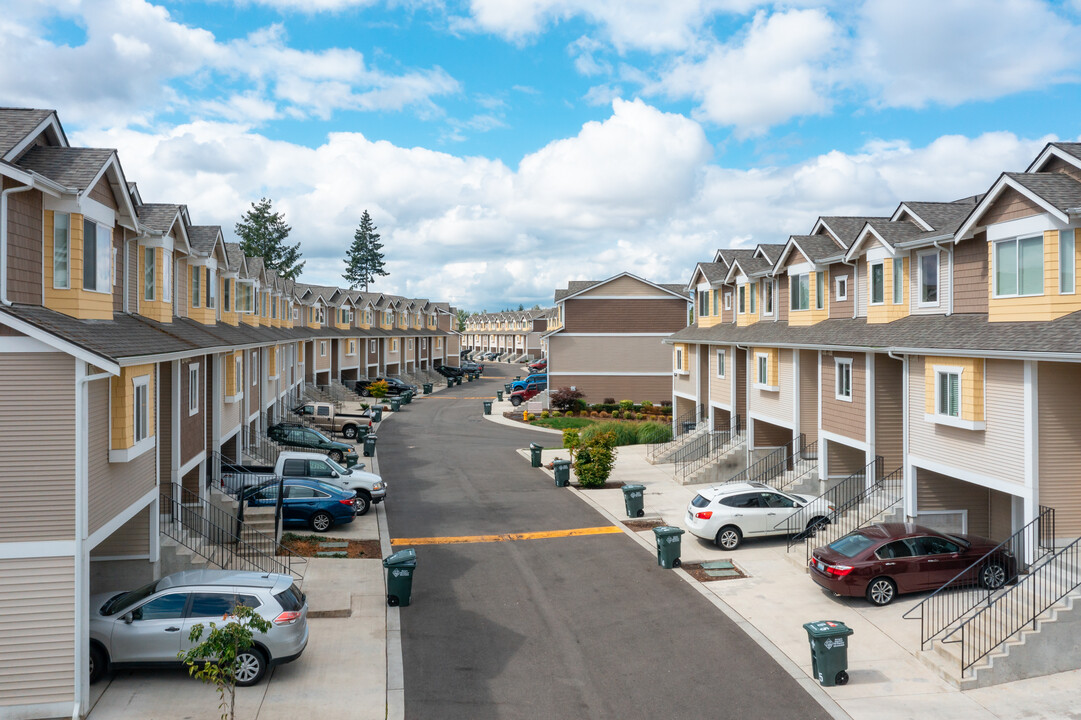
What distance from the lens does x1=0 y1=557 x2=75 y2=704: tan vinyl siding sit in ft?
33.7

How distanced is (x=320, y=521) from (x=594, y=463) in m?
10.3

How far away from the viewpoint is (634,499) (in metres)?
22.5

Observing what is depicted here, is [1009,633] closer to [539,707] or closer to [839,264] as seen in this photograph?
[539,707]

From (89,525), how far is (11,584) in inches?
47.0

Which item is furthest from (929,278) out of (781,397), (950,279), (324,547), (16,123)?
(16,123)

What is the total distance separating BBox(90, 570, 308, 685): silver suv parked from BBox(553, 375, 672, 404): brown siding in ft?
119

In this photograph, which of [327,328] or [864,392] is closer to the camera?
[864,392]

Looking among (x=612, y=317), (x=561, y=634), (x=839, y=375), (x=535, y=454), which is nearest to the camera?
(x=561, y=634)

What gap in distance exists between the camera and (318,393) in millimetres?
49969

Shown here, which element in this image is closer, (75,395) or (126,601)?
(75,395)

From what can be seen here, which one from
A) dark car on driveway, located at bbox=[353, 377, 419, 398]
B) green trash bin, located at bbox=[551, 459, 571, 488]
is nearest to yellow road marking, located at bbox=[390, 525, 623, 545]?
green trash bin, located at bbox=[551, 459, 571, 488]

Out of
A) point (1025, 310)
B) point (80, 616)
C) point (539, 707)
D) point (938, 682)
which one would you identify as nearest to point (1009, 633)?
point (938, 682)

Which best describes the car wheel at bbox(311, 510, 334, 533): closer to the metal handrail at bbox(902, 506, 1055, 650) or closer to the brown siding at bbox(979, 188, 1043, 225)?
the metal handrail at bbox(902, 506, 1055, 650)

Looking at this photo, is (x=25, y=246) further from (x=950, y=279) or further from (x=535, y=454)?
(x=535, y=454)
